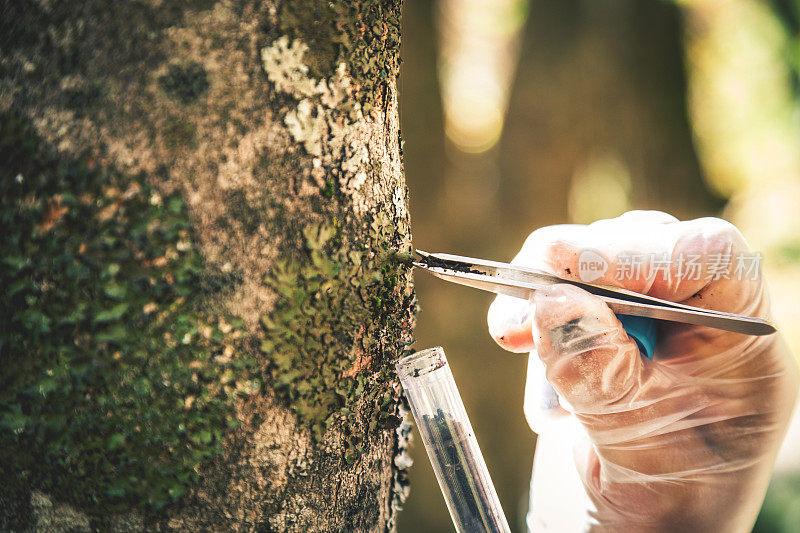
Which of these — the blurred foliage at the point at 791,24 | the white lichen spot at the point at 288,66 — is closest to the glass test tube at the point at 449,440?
the white lichen spot at the point at 288,66

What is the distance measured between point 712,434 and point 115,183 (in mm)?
1137

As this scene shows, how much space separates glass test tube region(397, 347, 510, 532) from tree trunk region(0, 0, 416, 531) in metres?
0.15

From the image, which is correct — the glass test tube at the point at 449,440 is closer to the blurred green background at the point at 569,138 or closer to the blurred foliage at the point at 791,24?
the blurred green background at the point at 569,138

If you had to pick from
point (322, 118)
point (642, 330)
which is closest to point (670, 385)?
point (642, 330)

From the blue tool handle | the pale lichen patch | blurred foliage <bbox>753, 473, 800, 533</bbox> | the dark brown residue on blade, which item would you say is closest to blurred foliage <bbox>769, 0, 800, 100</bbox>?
blurred foliage <bbox>753, 473, 800, 533</bbox>

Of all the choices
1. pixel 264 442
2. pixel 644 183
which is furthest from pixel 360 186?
pixel 644 183

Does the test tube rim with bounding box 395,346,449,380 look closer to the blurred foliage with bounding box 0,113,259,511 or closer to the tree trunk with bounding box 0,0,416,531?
the tree trunk with bounding box 0,0,416,531

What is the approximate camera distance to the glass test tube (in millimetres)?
673

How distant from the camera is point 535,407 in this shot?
1.16m

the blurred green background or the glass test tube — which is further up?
the blurred green background

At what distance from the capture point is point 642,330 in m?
0.86

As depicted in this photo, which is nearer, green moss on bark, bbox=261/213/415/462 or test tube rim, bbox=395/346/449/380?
green moss on bark, bbox=261/213/415/462

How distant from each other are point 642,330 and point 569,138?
5.88 feet

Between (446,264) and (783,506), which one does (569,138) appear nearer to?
(446,264)
